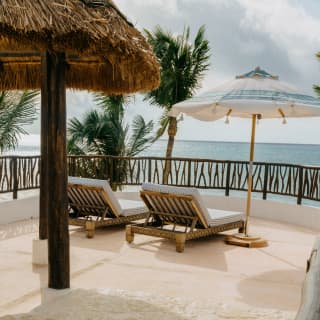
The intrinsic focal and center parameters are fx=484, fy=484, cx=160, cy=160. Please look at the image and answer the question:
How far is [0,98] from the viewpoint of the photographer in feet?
30.6

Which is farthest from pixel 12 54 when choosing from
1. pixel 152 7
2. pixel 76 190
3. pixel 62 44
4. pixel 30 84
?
pixel 152 7

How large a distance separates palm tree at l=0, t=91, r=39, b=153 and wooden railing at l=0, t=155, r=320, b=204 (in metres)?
1.15

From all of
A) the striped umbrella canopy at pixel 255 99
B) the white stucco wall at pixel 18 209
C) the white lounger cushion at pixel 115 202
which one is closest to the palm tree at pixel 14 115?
the white stucco wall at pixel 18 209

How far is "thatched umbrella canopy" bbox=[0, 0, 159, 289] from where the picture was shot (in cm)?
363

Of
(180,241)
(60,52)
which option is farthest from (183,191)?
(60,52)

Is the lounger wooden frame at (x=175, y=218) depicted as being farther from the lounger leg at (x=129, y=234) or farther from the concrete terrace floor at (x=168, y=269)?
the concrete terrace floor at (x=168, y=269)

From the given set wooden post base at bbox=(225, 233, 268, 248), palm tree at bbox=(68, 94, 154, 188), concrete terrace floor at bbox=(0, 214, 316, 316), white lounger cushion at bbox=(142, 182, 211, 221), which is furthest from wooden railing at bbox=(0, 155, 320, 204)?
white lounger cushion at bbox=(142, 182, 211, 221)

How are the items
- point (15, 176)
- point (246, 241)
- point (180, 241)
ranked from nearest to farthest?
point (180, 241) < point (246, 241) < point (15, 176)

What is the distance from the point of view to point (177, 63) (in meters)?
12.7

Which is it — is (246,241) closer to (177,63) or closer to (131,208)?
(131,208)

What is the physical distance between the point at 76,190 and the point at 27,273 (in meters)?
2.31

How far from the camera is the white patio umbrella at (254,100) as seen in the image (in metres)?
6.24

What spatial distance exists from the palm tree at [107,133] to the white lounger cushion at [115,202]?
4.93 m

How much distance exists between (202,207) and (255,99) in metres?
1.56
